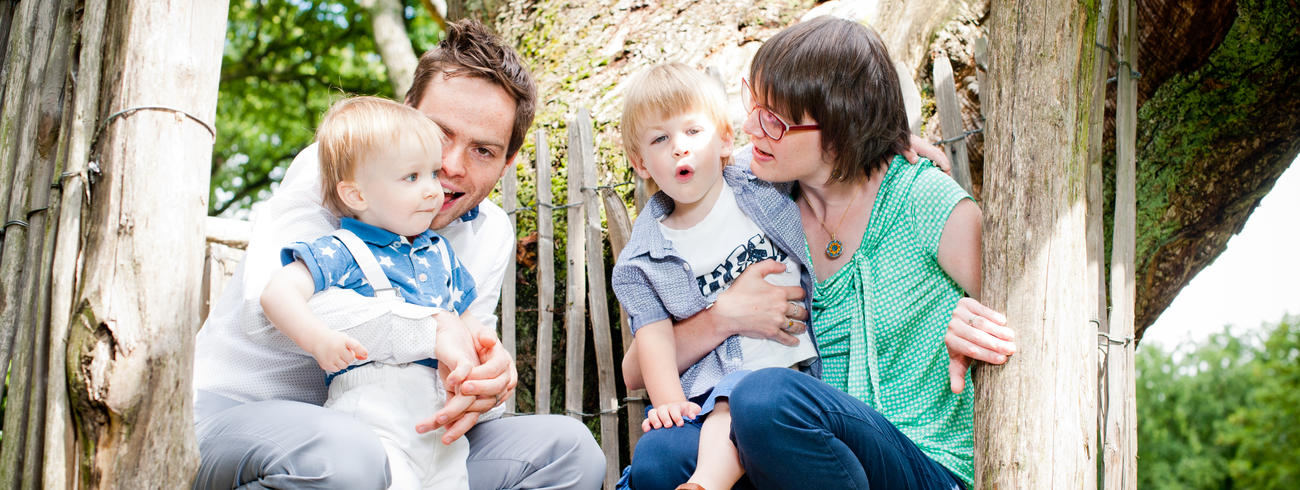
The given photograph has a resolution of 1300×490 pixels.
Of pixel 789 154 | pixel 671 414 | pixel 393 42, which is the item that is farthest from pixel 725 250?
pixel 393 42

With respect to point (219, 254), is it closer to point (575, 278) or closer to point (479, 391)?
point (575, 278)

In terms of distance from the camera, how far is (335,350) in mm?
1868

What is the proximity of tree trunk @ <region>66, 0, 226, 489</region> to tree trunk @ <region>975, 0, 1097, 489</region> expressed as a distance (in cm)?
152

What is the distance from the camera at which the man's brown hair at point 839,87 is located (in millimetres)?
2270

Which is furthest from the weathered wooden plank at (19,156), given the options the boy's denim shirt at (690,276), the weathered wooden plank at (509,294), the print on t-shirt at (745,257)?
the print on t-shirt at (745,257)

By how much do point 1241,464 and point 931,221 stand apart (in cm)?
2414

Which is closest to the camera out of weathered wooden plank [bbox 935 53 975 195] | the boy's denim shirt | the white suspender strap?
the white suspender strap

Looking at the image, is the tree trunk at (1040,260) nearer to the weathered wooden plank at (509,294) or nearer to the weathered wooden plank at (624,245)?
the weathered wooden plank at (624,245)

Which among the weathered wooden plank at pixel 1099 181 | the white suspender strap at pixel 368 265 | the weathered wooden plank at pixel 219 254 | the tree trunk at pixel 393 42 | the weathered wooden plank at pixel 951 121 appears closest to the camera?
the white suspender strap at pixel 368 265

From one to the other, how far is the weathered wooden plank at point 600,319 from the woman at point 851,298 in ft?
2.44

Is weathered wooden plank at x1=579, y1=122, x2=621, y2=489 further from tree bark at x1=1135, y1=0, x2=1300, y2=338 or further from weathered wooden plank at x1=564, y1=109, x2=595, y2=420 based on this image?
tree bark at x1=1135, y1=0, x2=1300, y2=338

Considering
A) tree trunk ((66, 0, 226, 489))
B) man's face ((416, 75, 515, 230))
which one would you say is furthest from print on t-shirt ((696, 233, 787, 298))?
tree trunk ((66, 0, 226, 489))

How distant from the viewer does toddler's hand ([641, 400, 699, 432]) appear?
230 centimetres

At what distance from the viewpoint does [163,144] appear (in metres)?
1.64
